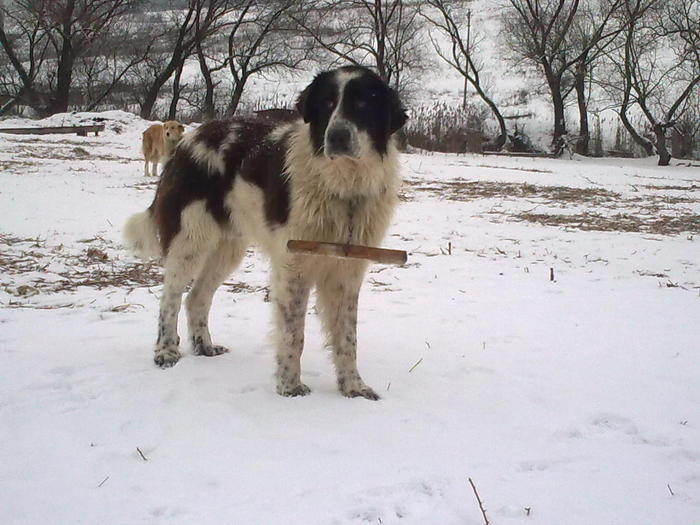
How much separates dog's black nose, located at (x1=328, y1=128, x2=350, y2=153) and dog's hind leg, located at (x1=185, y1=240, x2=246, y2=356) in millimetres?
1401

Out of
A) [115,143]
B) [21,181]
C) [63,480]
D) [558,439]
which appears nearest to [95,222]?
[21,181]

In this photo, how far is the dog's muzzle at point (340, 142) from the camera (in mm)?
3012

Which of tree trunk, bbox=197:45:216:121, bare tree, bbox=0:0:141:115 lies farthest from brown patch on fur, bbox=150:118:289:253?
bare tree, bbox=0:0:141:115

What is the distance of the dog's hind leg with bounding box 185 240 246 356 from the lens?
4.00 m

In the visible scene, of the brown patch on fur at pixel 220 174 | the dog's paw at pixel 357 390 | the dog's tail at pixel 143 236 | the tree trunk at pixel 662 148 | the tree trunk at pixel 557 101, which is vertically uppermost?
the tree trunk at pixel 557 101

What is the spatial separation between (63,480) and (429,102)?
3421cm

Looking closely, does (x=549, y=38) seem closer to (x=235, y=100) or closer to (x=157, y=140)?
(x=235, y=100)

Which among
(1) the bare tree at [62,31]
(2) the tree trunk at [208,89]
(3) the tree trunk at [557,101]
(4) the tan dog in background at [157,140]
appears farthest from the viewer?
(2) the tree trunk at [208,89]

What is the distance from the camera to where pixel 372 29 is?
102 ft

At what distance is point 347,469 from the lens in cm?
→ 248

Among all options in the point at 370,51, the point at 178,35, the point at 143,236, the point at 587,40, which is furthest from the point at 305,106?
the point at 178,35

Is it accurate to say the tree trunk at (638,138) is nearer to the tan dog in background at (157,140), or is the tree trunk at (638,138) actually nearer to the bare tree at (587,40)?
the bare tree at (587,40)

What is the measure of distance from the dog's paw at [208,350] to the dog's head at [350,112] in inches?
61.5

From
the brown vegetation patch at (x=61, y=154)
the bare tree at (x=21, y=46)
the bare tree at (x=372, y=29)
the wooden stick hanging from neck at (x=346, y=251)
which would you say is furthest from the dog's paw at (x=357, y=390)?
the bare tree at (x=21, y=46)
